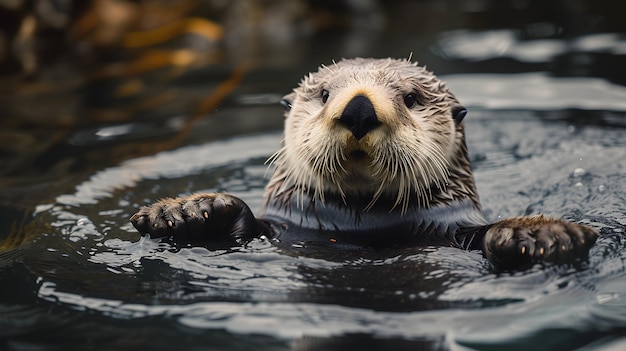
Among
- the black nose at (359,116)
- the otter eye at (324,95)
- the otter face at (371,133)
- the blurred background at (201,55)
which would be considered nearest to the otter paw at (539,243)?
the otter face at (371,133)

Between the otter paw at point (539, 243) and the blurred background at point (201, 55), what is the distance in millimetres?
2876

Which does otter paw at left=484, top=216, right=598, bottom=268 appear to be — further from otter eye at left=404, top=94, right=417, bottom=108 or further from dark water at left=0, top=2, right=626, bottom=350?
otter eye at left=404, top=94, right=417, bottom=108

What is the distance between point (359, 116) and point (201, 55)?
246 inches

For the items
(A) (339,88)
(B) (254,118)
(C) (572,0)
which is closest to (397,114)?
(A) (339,88)

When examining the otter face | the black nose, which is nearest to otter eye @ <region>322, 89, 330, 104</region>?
the otter face

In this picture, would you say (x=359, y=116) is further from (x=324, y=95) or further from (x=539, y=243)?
(x=539, y=243)

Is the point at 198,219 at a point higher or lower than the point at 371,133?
lower

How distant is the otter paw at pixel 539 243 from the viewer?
3441 millimetres

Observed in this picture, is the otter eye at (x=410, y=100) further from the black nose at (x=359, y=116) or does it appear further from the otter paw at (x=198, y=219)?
the otter paw at (x=198, y=219)

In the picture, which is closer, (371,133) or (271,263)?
(371,133)

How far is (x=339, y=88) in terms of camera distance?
400 cm

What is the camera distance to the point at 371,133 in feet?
11.5

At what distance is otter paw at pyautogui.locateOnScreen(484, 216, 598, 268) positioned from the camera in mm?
3441

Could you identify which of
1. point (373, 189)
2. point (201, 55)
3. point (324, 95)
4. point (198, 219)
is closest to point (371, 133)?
point (373, 189)
